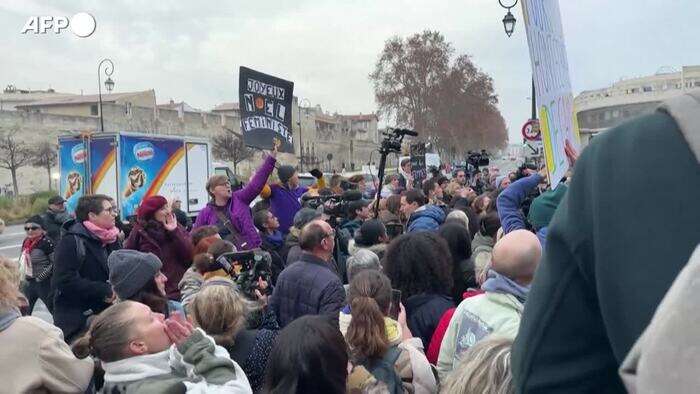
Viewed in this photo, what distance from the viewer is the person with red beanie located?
5336 millimetres

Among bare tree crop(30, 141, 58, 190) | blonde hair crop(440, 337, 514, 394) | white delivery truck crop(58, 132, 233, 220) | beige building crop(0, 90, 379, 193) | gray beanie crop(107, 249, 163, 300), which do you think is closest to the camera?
blonde hair crop(440, 337, 514, 394)

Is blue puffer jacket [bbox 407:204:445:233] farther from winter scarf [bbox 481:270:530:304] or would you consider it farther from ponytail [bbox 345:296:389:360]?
ponytail [bbox 345:296:389:360]

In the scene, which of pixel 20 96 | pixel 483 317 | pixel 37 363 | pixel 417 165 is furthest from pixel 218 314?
pixel 20 96

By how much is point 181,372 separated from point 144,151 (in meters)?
11.7

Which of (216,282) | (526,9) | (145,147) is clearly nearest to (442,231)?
(216,282)

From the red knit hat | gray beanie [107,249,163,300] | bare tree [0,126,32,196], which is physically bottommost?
gray beanie [107,249,163,300]

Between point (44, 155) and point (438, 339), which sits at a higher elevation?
point (44, 155)

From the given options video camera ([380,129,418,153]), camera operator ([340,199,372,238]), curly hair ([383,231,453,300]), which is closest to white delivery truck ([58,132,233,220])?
video camera ([380,129,418,153])

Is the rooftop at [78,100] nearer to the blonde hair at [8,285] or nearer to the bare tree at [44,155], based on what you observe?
the bare tree at [44,155]

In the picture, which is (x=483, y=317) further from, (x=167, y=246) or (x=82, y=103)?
(x=82, y=103)

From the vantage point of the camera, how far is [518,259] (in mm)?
2979

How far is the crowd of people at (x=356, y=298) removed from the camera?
2.42 ft

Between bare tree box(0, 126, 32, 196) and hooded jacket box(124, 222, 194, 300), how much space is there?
36559 mm

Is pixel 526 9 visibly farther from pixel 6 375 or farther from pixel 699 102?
pixel 6 375
